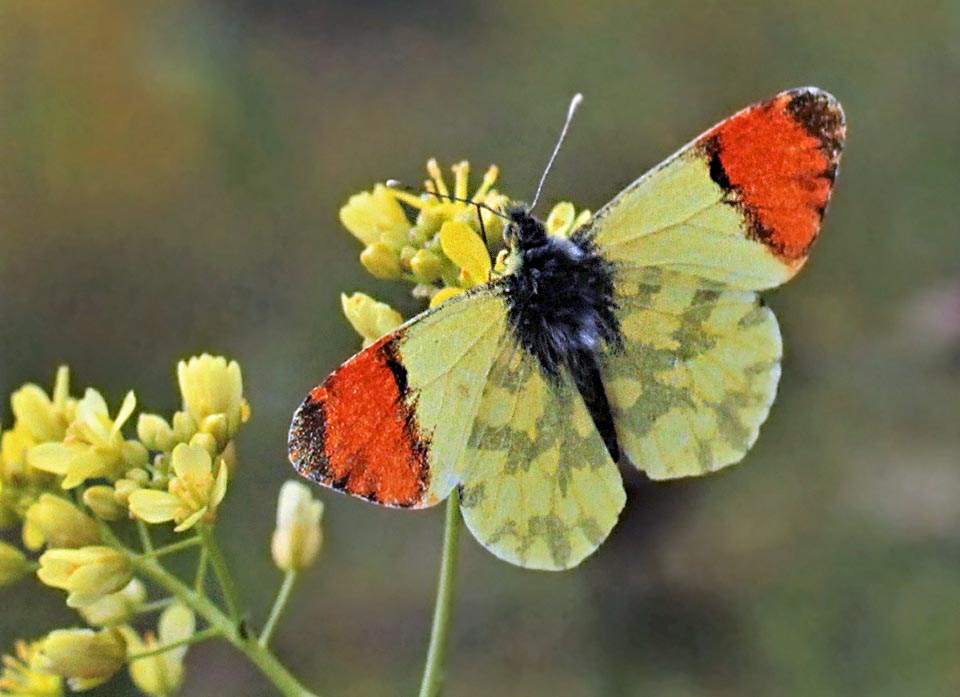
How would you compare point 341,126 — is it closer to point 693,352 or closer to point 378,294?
point 378,294

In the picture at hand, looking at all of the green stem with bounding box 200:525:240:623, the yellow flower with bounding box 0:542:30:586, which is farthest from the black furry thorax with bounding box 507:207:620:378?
the yellow flower with bounding box 0:542:30:586

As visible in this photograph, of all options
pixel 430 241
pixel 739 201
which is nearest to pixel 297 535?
pixel 430 241

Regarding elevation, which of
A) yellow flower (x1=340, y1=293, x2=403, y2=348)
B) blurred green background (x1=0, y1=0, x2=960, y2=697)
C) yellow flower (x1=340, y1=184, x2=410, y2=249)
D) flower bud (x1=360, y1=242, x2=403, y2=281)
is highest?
yellow flower (x1=340, y1=184, x2=410, y2=249)

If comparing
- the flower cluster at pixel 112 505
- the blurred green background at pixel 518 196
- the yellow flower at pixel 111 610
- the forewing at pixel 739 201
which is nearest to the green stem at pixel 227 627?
the flower cluster at pixel 112 505

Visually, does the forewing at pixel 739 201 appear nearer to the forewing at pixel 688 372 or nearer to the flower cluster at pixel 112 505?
the forewing at pixel 688 372

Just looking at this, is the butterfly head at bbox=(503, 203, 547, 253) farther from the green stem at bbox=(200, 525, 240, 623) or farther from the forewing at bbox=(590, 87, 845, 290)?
the green stem at bbox=(200, 525, 240, 623)

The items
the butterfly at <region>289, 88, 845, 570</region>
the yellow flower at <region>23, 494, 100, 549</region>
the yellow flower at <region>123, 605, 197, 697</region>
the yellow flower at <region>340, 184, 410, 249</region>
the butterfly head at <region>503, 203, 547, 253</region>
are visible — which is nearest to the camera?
the butterfly at <region>289, 88, 845, 570</region>

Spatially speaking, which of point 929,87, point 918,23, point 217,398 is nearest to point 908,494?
point 929,87
